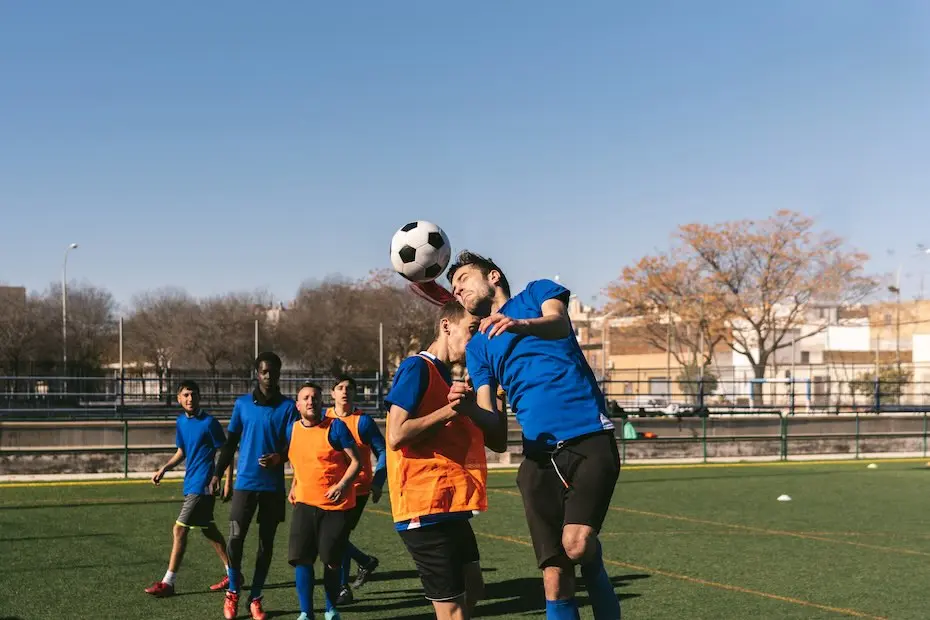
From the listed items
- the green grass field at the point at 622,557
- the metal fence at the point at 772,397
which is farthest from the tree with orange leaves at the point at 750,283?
the green grass field at the point at 622,557

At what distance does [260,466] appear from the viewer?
7.87 m

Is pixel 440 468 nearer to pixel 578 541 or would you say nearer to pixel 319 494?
pixel 578 541

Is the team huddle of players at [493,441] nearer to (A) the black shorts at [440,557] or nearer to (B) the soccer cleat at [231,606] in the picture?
(A) the black shorts at [440,557]

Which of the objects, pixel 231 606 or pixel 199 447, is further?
pixel 199 447

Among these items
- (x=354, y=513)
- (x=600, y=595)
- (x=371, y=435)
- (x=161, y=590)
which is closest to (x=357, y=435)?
(x=371, y=435)

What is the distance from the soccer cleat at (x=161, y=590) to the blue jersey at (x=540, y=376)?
4537 mm

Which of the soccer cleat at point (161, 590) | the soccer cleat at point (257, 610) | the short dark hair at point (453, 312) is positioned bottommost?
the soccer cleat at point (161, 590)

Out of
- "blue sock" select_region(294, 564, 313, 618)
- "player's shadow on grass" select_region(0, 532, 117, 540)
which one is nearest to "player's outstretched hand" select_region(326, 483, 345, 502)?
"blue sock" select_region(294, 564, 313, 618)

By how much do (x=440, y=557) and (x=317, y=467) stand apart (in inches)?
113

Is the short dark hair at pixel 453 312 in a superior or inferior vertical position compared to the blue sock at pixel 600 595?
superior

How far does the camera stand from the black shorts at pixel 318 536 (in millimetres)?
7301

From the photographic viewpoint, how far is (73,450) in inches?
799

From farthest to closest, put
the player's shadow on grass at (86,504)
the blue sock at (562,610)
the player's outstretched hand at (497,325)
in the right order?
the player's shadow on grass at (86,504) < the blue sock at (562,610) < the player's outstretched hand at (497,325)

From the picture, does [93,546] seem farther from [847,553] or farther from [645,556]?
[847,553]
